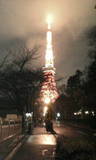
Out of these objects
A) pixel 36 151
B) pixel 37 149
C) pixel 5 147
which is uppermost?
pixel 5 147

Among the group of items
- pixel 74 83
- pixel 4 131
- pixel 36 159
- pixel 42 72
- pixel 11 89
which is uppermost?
pixel 74 83

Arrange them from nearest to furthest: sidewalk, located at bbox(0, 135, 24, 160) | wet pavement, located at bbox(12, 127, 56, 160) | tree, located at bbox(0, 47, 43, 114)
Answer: wet pavement, located at bbox(12, 127, 56, 160)
sidewalk, located at bbox(0, 135, 24, 160)
tree, located at bbox(0, 47, 43, 114)

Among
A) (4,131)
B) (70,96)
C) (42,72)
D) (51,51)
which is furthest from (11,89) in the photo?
(51,51)

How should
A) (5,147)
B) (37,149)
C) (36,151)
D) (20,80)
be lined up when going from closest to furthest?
(36,151), (5,147), (37,149), (20,80)

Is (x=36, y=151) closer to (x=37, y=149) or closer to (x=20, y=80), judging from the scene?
(x=37, y=149)

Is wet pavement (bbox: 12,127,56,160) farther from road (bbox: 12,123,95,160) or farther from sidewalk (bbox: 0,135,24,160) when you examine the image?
sidewalk (bbox: 0,135,24,160)

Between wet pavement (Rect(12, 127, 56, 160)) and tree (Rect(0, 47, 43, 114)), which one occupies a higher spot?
tree (Rect(0, 47, 43, 114))

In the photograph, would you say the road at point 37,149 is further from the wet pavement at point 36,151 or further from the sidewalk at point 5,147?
the sidewalk at point 5,147

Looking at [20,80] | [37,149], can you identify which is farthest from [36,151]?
[20,80]

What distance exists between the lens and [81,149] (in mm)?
12562

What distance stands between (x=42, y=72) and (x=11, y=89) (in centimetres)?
478

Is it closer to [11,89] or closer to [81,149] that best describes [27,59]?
[11,89]

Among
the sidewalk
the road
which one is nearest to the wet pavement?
the road

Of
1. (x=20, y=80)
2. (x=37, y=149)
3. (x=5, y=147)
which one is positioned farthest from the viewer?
(x=20, y=80)
